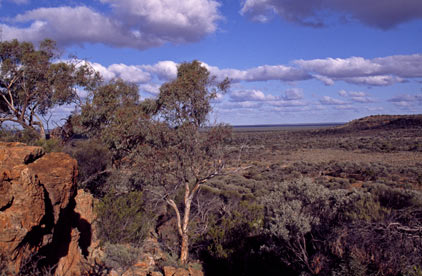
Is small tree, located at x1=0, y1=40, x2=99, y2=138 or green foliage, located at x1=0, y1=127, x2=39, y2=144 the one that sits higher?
small tree, located at x1=0, y1=40, x2=99, y2=138

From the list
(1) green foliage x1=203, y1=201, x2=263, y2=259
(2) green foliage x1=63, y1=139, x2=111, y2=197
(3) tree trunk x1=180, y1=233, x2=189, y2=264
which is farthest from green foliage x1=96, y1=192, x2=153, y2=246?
(1) green foliage x1=203, y1=201, x2=263, y2=259

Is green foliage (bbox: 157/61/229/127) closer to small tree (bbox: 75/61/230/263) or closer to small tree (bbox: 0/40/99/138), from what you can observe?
small tree (bbox: 75/61/230/263)

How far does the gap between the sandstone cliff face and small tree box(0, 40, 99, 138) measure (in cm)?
868

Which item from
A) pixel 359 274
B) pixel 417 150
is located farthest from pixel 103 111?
pixel 417 150

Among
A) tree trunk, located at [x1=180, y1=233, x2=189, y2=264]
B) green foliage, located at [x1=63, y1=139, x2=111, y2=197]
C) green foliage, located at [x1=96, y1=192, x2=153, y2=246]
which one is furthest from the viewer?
green foliage, located at [x1=63, y1=139, x2=111, y2=197]

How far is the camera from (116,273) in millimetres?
7383

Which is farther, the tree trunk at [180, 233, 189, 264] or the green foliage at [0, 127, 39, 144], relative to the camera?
the green foliage at [0, 127, 39, 144]

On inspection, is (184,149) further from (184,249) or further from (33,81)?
(33,81)

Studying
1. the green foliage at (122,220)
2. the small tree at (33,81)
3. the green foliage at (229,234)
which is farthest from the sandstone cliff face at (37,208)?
the small tree at (33,81)

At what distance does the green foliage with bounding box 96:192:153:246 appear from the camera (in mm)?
9422

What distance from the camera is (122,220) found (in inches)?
390

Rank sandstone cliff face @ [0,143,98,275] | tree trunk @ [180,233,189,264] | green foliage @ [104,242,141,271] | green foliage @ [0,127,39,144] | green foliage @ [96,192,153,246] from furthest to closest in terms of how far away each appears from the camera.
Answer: green foliage @ [0,127,39,144] → tree trunk @ [180,233,189,264] → green foliage @ [96,192,153,246] → green foliage @ [104,242,141,271] → sandstone cliff face @ [0,143,98,275]

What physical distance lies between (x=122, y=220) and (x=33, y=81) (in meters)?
8.68

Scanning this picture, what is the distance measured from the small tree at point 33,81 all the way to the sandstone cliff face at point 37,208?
868 centimetres
